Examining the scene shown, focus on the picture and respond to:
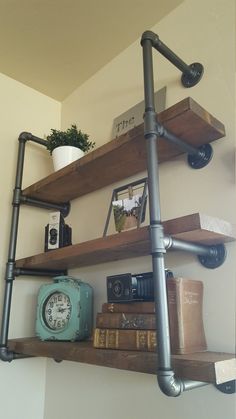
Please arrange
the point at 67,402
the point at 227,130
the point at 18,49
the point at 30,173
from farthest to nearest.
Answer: the point at 30,173 → the point at 18,49 → the point at 67,402 → the point at 227,130

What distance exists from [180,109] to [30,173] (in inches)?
32.3

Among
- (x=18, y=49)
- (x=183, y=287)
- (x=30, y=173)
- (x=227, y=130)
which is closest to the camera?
(x=183, y=287)

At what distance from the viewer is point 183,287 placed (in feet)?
2.44

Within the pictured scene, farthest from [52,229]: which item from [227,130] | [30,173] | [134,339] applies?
[227,130]

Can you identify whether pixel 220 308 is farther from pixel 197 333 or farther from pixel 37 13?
pixel 37 13

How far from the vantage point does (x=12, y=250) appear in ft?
3.83

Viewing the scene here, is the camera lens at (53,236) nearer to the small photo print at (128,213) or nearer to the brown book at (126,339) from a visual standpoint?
the small photo print at (128,213)

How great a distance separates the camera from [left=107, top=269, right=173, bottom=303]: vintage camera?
81 centimetres

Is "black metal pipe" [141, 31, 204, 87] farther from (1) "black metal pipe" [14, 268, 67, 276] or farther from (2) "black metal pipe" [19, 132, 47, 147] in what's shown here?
(1) "black metal pipe" [14, 268, 67, 276]

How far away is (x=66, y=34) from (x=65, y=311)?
0.99 m

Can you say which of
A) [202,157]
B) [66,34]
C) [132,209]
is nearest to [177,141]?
[202,157]

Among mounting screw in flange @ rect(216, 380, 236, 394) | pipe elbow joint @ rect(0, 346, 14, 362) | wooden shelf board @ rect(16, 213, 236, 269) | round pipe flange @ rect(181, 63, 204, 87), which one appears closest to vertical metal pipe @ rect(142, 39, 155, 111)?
round pipe flange @ rect(181, 63, 204, 87)

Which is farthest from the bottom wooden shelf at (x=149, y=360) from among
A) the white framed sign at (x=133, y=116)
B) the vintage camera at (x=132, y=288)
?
the white framed sign at (x=133, y=116)

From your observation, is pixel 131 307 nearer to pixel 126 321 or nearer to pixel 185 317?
Answer: pixel 126 321
